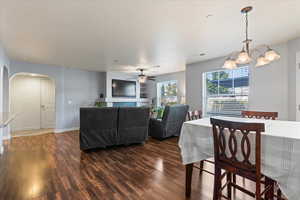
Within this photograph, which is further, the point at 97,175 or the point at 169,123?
the point at 169,123

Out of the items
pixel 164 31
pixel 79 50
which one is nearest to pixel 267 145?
pixel 164 31

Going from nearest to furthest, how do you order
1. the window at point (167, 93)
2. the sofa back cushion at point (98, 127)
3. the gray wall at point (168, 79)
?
the sofa back cushion at point (98, 127) < the gray wall at point (168, 79) < the window at point (167, 93)

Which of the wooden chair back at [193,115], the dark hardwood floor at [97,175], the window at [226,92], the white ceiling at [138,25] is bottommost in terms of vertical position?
the dark hardwood floor at [97,175]

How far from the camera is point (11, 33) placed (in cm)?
289

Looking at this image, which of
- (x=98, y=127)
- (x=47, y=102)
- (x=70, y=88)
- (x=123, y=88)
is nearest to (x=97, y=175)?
(x=98, y=127)

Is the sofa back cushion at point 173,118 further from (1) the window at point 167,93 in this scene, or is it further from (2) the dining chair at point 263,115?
(1) the window at point 167,93

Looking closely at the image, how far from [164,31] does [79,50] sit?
2.38 meters

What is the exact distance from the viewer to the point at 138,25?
2.62 m

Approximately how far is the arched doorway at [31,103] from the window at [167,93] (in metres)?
4.94

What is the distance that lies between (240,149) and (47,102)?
7.31 metres

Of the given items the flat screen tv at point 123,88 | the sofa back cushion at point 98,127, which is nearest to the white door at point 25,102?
the flat screen tv at point 123,88

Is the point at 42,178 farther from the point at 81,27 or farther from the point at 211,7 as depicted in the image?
the point at 211,7

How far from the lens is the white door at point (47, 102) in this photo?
21.0 feet

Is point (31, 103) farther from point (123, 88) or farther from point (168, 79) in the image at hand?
point (168, 79)
